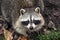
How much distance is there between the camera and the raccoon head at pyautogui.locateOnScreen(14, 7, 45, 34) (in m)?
6.35

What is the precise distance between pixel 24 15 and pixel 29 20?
0.33 metres

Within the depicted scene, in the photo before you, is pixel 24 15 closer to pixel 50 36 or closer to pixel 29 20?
pixel 29 20

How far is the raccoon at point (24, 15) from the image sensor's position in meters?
6.44

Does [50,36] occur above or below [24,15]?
below

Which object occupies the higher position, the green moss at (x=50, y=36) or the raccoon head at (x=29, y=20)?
the raccoon head at (x=29, y=20)

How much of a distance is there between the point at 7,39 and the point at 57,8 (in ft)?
5.71

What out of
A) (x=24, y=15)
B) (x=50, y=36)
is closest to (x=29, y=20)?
(x=24, y=15)

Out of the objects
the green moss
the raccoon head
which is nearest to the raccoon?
the raccoon head

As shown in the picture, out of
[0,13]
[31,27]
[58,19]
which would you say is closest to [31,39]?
[31,27]

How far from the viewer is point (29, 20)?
6336mm

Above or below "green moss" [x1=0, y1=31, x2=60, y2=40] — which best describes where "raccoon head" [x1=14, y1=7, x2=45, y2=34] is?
above

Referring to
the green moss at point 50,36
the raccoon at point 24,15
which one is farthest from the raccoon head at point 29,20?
the green moss at point 50,36

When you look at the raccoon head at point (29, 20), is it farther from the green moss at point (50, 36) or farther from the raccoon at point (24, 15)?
the green moss at point (50, 36)

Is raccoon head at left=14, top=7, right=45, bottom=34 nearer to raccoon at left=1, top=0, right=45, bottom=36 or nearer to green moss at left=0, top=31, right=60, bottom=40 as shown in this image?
raccoon at left=1, top=0, right=45, bottom=36
